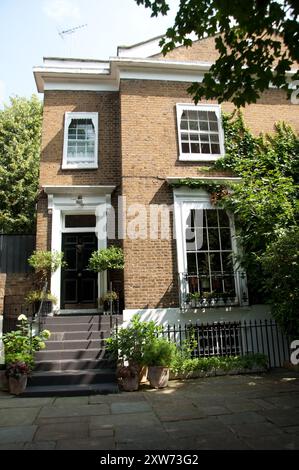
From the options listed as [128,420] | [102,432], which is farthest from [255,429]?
[102,432]

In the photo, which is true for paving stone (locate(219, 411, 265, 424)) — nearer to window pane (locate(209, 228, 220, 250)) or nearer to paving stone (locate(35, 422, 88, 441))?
paving stone (locate(35, 422, 88, 441))

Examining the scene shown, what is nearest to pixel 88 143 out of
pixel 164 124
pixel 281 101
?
pixel 164 124

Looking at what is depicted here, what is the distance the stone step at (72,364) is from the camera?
24.1 feet

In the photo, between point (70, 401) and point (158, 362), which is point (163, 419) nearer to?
point (70, 401)

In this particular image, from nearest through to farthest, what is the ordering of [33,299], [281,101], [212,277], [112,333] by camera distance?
[112,333] < [33,299] < [212,277] < [281,101]

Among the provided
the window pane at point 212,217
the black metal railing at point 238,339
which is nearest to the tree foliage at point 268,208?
the window pane at point 212,217

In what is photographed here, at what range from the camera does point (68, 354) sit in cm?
771

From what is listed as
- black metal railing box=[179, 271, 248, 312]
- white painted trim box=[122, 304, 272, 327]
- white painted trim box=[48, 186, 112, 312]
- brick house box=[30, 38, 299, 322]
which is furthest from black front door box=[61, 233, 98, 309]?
black metal railing box=[179, 271, 248, 312]

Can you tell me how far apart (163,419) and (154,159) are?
707 centimetres

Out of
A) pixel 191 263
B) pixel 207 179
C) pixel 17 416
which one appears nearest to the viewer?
pixel 17 416

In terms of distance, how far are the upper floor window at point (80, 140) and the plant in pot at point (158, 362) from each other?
227 inches
